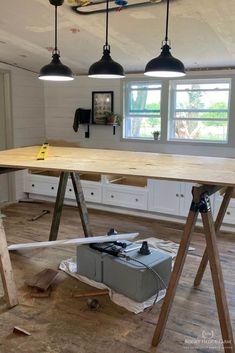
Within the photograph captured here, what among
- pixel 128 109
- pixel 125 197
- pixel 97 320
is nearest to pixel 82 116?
pixel 128 109

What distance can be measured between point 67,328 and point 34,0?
251 centimetres

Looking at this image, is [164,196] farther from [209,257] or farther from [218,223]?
[209,257]

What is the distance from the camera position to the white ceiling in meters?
2.77

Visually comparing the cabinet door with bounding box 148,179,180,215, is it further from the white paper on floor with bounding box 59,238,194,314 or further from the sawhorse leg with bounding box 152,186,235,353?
the sawhorse leg with bounding box 152,186,235,353

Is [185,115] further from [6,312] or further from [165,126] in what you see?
[6,312]

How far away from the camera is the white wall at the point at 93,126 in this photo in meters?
4.77

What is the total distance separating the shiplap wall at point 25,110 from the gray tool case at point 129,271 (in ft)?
9.90

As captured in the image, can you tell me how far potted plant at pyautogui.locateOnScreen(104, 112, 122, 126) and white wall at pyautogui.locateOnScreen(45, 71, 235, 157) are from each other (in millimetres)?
97

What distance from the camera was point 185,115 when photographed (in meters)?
4.87

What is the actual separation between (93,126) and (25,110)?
44.5 inches

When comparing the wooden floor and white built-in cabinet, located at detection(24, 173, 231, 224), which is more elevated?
white built-in cabinet, located at detection(24, 173, 231, 224)

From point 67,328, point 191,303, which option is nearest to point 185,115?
point 191,303

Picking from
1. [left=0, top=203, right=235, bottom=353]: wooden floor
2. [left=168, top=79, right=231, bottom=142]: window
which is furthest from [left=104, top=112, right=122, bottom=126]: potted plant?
[left=0, top=203, right=235, bottom=353]: wooden floor

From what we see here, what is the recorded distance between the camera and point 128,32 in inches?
131
